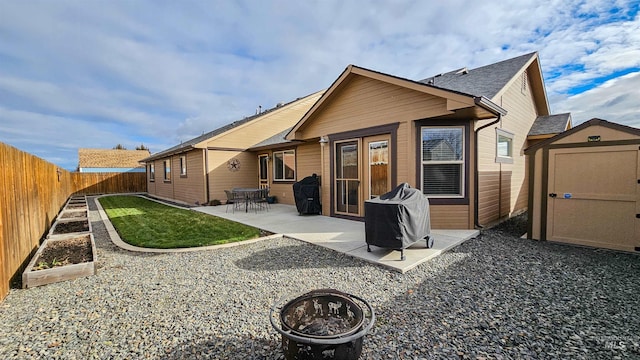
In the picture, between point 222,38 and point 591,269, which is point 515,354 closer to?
point 591,269

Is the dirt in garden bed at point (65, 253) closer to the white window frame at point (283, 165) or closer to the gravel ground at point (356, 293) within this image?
the gravel ground at point (356, 293)

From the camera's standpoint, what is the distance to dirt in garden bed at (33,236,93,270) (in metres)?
4.23

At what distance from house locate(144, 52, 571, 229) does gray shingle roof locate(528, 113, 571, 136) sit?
0.03 m

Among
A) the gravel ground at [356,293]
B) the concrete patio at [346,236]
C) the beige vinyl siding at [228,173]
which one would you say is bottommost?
the gravel ground at [356,293]

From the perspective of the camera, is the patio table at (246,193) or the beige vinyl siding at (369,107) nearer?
the beige vinyl siding at (369,107)

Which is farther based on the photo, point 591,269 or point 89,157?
point 89,157

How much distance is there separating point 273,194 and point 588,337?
36.9ft

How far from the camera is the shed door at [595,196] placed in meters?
4.81

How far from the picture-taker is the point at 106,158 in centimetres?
3450

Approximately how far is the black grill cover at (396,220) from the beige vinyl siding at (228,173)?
32.0 feet

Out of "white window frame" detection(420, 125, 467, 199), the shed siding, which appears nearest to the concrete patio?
"white window frame" detection(420, 125, 467, 199)

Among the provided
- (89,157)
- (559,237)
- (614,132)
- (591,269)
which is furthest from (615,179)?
(89,157)

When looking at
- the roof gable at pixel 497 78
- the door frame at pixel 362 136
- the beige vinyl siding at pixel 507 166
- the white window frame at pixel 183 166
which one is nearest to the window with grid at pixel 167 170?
the white window frame at pixel 183 166

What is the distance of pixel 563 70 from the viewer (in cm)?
1024
